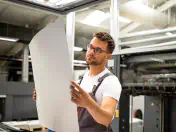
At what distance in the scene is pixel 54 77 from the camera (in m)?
0.97

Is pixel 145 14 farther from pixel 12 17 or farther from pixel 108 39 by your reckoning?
pixel 12 17

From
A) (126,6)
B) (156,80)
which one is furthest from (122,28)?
(156,80)

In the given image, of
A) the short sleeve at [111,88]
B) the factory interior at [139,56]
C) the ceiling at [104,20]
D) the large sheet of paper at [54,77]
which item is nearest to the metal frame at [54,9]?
the factory interior at [139,56]

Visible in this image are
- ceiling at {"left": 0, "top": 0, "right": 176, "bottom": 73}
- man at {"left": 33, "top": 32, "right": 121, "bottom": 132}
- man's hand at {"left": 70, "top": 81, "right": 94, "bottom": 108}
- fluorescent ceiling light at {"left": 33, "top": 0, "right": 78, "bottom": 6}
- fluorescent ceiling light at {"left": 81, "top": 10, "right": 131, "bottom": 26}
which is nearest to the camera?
man's hand at {"left": 70, "top": 81, "right": 94, "bottom": 108}

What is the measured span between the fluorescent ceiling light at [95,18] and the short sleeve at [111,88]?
354cm

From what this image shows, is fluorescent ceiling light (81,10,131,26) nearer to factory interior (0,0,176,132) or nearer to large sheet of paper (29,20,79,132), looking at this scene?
factory interior (0,0,176,132)

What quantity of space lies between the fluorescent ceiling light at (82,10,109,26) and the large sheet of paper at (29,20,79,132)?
3.74 m

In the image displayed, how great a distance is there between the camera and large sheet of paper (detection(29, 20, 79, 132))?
0.93m

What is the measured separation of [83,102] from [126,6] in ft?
8.17

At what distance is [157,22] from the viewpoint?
3.00 m

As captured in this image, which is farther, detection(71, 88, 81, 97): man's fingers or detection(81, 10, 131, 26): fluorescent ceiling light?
detection(81, 10, 131, 26): fluorescent ceiling light

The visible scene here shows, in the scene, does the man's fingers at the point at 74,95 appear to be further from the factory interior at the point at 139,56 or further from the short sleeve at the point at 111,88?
the factory interior at the point at 139,56

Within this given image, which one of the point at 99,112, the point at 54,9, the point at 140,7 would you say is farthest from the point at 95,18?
the point at 99,112

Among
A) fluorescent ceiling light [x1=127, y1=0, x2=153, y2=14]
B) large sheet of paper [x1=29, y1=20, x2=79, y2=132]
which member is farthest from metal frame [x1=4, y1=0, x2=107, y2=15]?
large sheet of paper [x1=29, y1=20, x2=79, y2=132]
